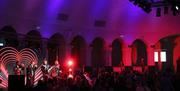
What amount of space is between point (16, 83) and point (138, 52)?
63.5 ft

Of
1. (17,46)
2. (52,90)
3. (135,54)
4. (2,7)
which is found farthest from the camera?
(135,54)

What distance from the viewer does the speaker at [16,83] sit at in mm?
5570

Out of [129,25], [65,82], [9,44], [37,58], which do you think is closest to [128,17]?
[129,25]

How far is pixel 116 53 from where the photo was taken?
24297 mm

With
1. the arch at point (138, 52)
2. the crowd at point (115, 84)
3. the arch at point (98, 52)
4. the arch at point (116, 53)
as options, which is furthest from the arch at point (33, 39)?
the crowd at point (115, 84)

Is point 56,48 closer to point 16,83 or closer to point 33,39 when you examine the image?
point 33,39

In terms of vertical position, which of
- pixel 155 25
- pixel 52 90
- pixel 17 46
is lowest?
pixel 52 90


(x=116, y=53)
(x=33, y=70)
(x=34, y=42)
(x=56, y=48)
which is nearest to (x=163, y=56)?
(x=116, y=53)

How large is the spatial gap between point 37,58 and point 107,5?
20.5ft

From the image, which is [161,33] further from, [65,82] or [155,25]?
[65,82]

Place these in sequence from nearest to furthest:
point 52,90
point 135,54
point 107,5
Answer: point 52,90 → point 107,5 → point 135,54

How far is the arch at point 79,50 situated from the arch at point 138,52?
12.9ft

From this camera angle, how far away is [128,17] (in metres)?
23.2

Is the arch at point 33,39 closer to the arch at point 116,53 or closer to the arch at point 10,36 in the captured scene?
the arch at point 10,36
